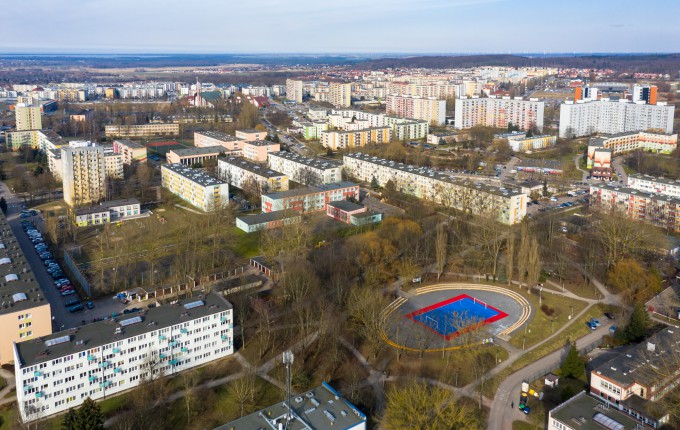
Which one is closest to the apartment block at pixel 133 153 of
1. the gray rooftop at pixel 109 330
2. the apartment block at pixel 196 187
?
the apartment block at pixel 196 187

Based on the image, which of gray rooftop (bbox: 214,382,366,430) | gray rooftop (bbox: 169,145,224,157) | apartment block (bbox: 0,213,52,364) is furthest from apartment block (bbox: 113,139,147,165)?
gray rooftop (bbox: 214,382,366,430)

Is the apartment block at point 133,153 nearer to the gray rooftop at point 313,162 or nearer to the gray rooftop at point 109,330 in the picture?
the gray rooftop at point 313,162

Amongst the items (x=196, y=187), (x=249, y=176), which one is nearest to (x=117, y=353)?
(x=196, y=187)

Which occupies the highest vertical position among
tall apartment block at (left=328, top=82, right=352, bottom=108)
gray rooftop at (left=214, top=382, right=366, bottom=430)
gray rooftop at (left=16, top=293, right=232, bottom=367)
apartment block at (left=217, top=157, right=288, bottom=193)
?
tall apartment block at (left=328, top=82, right=352, bottom=108)

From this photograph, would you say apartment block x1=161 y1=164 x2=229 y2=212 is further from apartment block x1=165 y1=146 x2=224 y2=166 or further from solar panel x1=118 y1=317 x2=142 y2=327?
solar panel x1=118 y1=317 x2=142 y2=327

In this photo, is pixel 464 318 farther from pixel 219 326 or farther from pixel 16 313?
pixel 16 313

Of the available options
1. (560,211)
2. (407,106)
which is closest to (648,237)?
(560,211)
